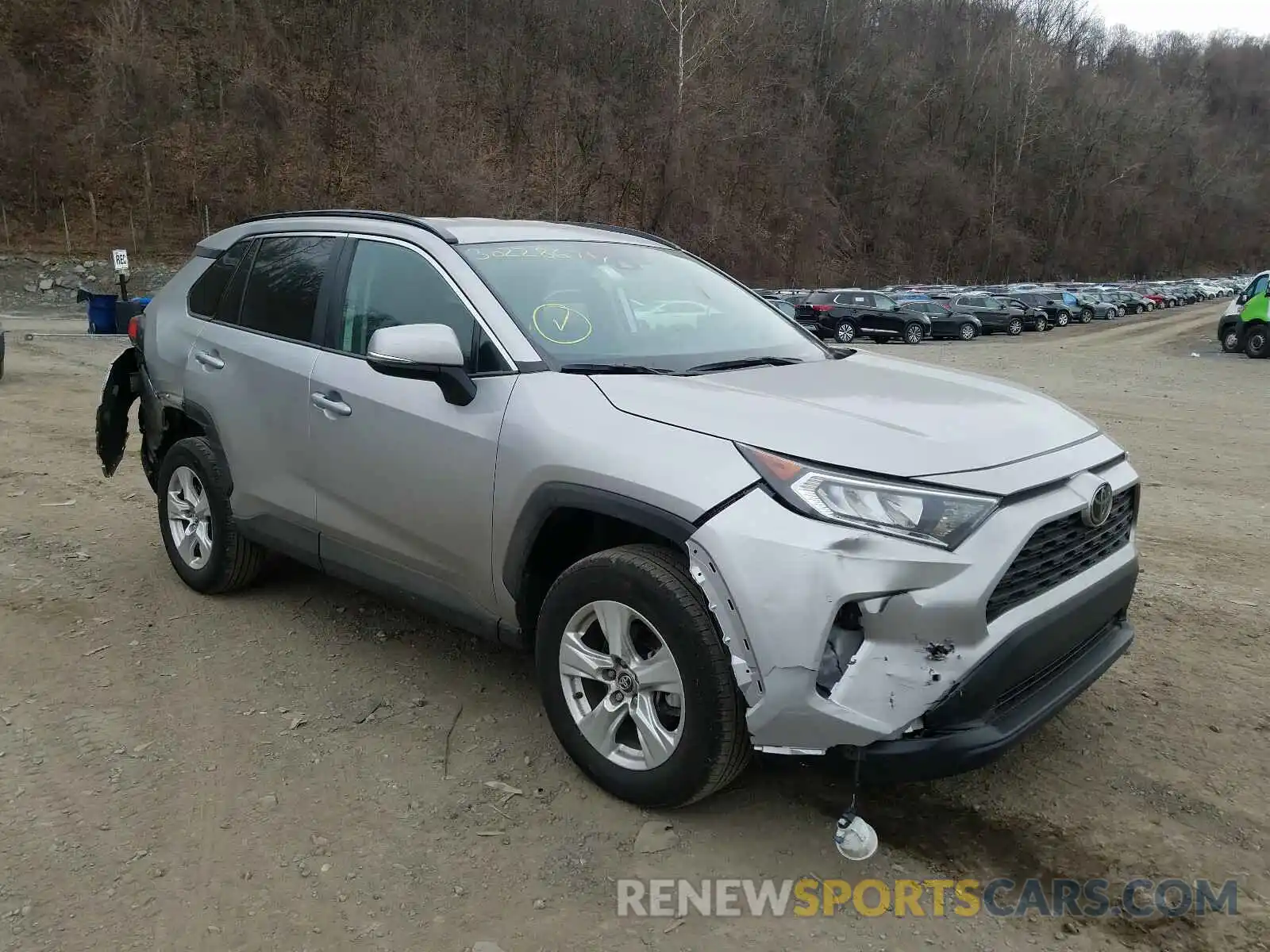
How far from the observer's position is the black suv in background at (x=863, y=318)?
96.7 ft

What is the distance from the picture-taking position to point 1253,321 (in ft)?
75.2

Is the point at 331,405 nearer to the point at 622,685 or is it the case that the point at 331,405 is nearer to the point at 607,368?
the point at 607,368

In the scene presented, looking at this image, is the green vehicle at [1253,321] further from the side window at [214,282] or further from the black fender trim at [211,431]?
the black fender trim at [211,431]

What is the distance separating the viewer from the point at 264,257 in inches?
177

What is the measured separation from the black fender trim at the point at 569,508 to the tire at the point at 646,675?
0.13m

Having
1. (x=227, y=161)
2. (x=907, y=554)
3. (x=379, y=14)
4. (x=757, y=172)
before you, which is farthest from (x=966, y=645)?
(x=757, y=172)

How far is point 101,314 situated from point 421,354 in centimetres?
2096

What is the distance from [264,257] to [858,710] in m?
3.50

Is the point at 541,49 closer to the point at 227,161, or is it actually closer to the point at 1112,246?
the point at 227,161

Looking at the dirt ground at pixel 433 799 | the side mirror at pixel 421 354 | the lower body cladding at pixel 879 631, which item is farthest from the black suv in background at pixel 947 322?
the lower body cladding at pixel 879 631

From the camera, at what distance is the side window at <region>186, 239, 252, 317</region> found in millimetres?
4684

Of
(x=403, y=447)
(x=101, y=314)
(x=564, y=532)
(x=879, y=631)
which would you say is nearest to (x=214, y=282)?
(x=403, y=447)

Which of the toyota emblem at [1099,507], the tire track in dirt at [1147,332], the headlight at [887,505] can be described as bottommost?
the tire track in dirt at [1147,332]

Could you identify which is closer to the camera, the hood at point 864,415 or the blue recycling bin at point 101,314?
the hood at point 864,415
